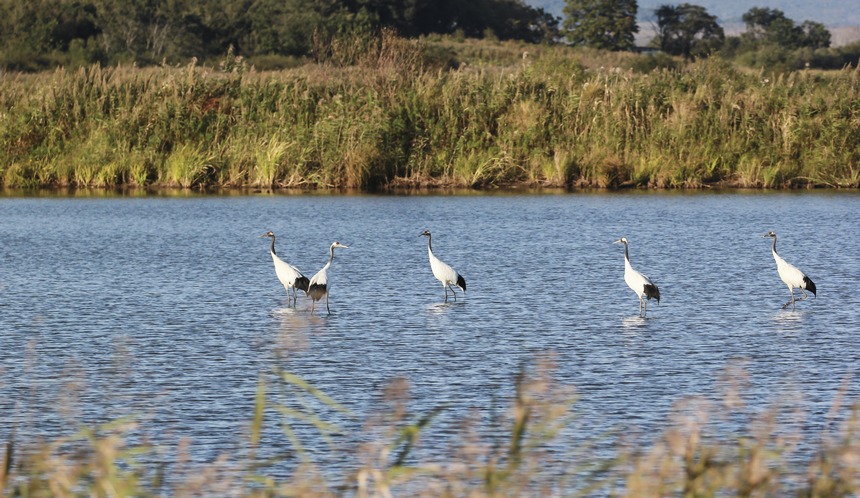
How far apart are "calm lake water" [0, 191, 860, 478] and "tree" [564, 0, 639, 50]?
6014 cm

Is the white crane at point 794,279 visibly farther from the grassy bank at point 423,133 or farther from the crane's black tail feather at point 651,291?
the grassy bank at point 423,133

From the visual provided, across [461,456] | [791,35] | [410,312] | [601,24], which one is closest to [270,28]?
[601,24]

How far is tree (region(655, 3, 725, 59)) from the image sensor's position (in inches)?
3645

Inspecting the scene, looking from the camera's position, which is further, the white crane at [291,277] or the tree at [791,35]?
the tree at [791,35]

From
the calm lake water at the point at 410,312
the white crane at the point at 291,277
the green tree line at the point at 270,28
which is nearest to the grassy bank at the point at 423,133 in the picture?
the calm lake water at the point at 410,312

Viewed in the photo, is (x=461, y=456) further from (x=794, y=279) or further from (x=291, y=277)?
(x=794, y=279)

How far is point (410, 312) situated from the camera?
1327 centimetres

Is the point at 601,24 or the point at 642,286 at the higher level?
the point at 601,24

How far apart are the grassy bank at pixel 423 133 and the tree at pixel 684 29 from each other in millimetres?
63636

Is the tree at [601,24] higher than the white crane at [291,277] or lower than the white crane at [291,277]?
higher

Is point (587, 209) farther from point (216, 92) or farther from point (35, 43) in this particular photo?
point (35, 43)

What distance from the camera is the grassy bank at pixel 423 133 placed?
27.1 metres

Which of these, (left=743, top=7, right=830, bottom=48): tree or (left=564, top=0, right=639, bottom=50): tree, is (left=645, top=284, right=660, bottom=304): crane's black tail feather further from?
(left=743, top=7, right=830, bottom=48): tree

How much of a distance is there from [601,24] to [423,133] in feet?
187
